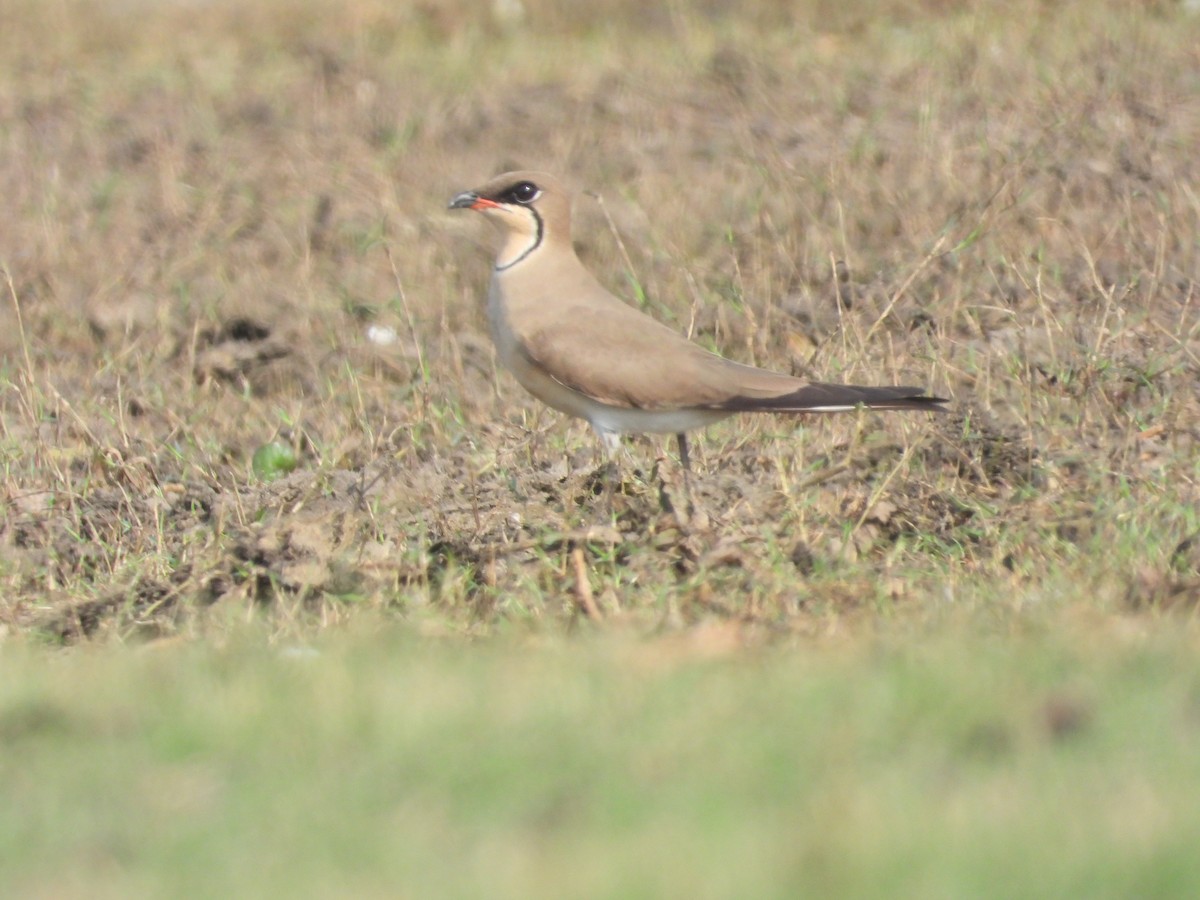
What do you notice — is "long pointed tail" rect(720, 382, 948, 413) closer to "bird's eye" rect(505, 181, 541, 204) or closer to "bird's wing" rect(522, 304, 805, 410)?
"bird's wing" rect(522, 304, 805, 410)

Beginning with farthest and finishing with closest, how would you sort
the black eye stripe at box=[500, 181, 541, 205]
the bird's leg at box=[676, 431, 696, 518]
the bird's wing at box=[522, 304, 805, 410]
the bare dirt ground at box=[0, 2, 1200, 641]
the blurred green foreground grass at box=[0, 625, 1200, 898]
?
the black eye stripe at box=[500, 181, 541, 205] < the bird's wing at box=[522, 304, 805, 410] < the bird's leg at box=[676, 431, 696, 518] < the bare dirt ground at box=[0, 2, 1200, 641] < the blurred green foreground grass at box=[0, 625, 1200, 898]

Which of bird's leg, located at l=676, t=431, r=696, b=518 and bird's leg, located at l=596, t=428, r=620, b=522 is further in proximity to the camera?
bird's leg, located at l=596, t=428, r=620, b=522

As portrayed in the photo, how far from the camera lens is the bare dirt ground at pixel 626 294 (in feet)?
18.8

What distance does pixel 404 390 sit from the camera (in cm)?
813

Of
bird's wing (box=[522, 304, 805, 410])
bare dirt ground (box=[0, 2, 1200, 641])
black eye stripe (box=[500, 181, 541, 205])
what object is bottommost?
bare dirt ground (box=[0, 2, 1200, 641])

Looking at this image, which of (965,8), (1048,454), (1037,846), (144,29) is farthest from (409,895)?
(144,29)

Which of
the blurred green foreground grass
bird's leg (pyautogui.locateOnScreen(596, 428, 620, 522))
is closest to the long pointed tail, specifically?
bird's leg (pyautogui.locateOnScreen(596, 428, 620, 522))

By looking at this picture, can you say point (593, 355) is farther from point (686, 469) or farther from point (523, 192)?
point (523, 192)

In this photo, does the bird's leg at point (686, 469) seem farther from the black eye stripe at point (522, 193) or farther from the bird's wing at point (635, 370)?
the black eye stripe at point (522, 193)

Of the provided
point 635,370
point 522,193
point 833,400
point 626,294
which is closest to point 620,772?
point 833,400

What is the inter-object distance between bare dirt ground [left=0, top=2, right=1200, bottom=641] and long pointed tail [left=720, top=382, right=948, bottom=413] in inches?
10.0

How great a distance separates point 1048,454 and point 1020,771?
310 cm

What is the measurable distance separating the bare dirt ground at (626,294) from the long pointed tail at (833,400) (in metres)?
0.25

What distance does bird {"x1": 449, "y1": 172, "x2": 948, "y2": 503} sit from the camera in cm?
609
